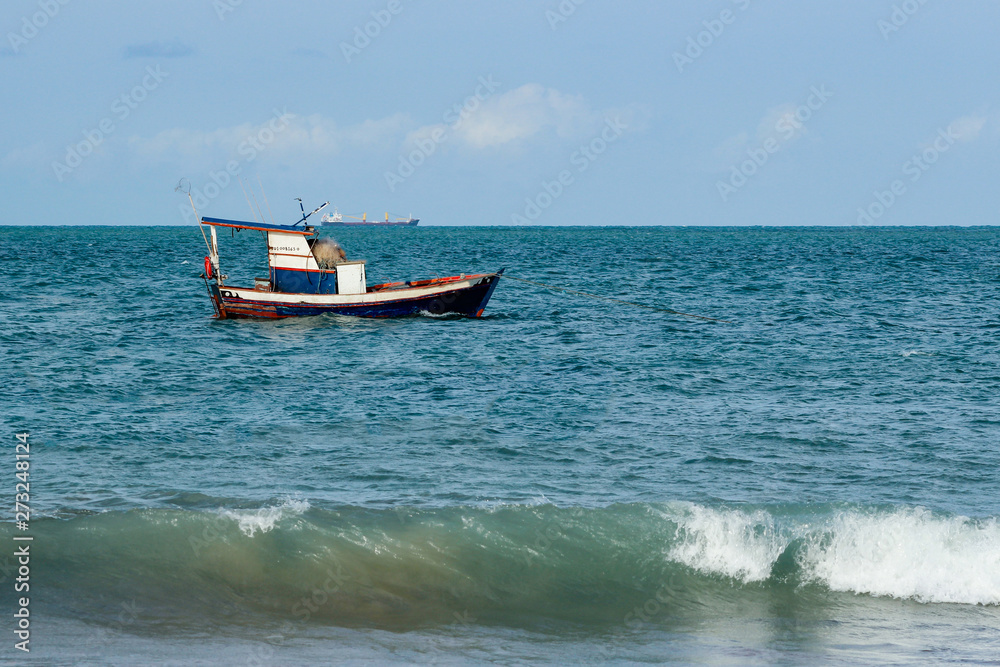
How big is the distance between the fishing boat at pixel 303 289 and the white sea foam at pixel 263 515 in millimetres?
19581

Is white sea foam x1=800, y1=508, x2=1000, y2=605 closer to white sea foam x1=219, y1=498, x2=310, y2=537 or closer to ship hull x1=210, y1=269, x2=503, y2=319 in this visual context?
white sea foam x1=219, y1=498, x2=310, y2=537

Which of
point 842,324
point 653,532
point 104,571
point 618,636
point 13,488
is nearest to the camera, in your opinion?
point 618,636

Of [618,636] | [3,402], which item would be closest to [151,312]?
[3,402]

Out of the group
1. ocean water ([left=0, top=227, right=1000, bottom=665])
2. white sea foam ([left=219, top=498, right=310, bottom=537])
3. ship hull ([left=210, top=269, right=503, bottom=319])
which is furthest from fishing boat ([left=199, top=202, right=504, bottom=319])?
white sea foam ([left=219, top=498, right=310, bottom=537])

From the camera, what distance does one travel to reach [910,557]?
1113 centimetres

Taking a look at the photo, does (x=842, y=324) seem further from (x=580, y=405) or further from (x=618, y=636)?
(x=618, y=636)

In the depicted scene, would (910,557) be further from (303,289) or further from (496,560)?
(303,289)

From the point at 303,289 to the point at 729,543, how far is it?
74.6 ft

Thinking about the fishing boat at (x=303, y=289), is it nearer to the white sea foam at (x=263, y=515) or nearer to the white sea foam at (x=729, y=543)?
the white sea foam at (x=263, y=515)

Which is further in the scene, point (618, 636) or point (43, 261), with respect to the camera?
point (43, 261)

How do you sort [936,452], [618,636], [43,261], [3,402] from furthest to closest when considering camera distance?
[43,261] < [3,402] < [936,452] < [618,636]

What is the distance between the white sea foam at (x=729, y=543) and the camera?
37.0 ft

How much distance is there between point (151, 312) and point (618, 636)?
30.4 m

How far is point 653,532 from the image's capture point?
1197 centimetres
